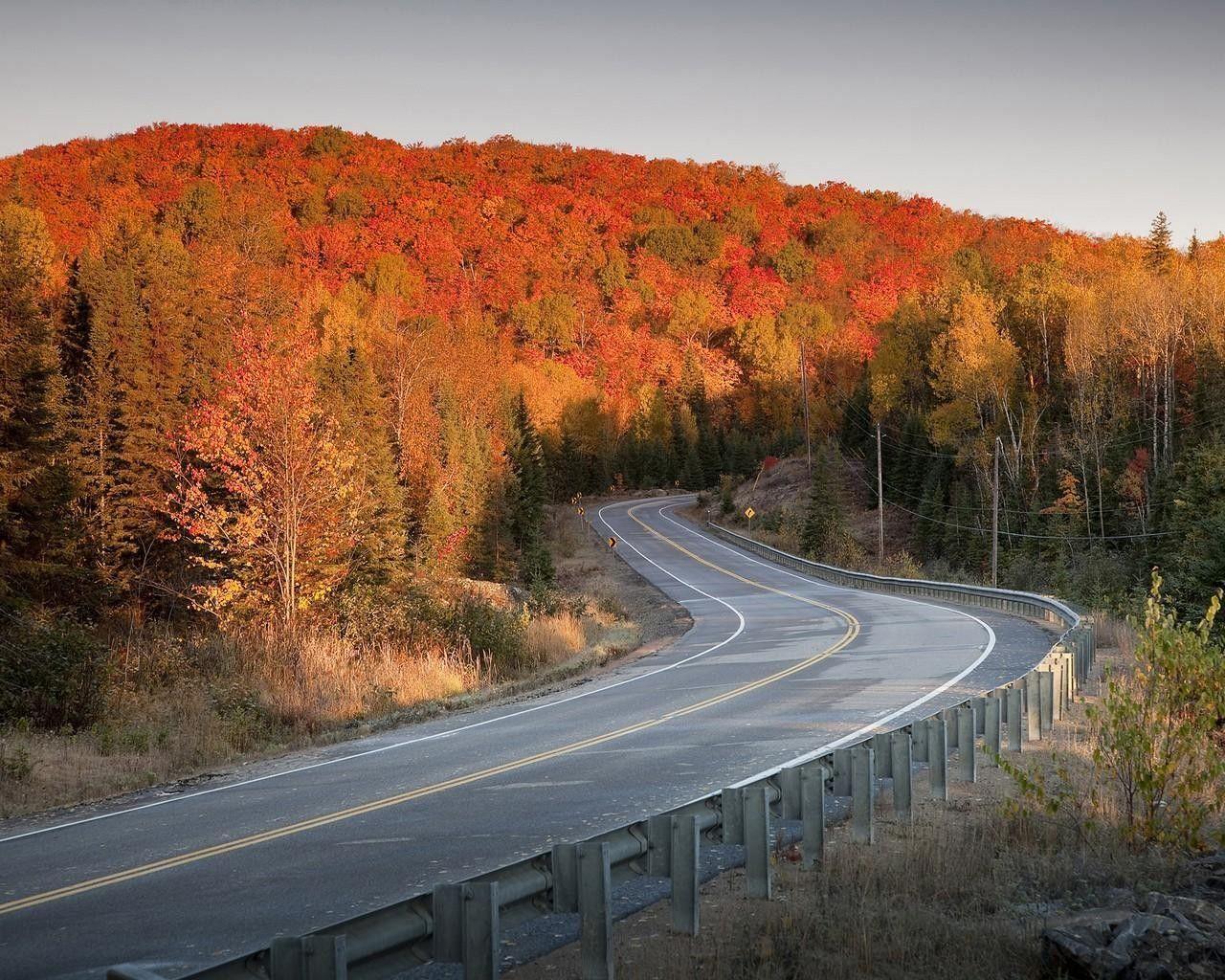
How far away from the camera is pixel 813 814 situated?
6.96 m

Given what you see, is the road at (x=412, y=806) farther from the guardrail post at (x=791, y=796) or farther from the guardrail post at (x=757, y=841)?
the guardrail post at (x=757, y=841)

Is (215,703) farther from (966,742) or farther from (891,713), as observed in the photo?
(966,742)

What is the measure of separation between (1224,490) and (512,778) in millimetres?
37639

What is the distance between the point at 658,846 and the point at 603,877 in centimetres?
80

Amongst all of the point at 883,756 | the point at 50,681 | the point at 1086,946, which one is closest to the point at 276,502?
the point at 50,681

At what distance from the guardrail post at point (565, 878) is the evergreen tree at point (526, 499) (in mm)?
42502

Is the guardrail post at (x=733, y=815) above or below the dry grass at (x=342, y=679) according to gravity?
above

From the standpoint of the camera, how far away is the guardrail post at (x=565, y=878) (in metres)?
5.05

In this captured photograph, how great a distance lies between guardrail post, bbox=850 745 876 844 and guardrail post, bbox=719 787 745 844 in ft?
5.29

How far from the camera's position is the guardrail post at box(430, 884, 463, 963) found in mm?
4410

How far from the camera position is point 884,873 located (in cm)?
672

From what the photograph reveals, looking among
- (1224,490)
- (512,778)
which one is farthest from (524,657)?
(1224,490)

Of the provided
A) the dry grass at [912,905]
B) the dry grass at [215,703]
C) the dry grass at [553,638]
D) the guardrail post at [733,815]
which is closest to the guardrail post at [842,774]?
the dry grass at [912,905]

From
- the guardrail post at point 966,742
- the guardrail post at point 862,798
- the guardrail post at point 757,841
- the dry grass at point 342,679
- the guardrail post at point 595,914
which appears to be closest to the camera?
the guardrail post at point 595,914
